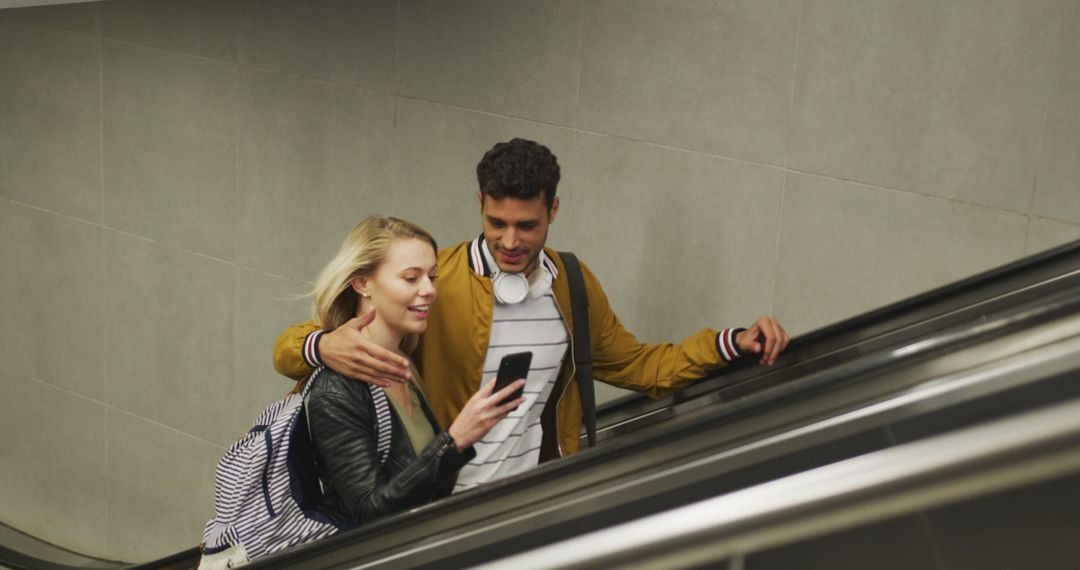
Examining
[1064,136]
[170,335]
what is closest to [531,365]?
[1064,136]

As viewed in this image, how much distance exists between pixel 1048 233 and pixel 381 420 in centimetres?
196

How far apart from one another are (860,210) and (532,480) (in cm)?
264

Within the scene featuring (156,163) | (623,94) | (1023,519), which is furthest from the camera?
(156,163)

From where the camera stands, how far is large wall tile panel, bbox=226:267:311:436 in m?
5.30

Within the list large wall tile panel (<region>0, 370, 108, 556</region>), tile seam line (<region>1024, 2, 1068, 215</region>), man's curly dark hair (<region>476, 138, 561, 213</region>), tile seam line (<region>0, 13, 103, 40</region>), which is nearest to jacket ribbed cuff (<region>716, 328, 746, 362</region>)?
man's curly dark hair (<region>476, 138, 561, 213</region>)

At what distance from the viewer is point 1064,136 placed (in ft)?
10.4

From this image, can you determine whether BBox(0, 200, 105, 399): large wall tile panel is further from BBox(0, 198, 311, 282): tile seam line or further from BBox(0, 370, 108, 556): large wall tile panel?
BBox(0, 370, 108, 556): large wall tile panel

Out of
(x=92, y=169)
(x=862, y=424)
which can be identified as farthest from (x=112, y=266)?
(x=862, y=424)

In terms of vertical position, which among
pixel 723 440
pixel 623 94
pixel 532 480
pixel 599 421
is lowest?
pixel 599 421

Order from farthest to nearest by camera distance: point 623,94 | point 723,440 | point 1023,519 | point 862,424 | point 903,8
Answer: point 623,94 → point 903,8 → point 723,440 → point 862,424 → point 1023,519

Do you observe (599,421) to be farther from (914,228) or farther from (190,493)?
(190,493)

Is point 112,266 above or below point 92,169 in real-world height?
below

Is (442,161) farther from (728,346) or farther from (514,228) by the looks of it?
(728,346)

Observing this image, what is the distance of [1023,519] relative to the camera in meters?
0.63
